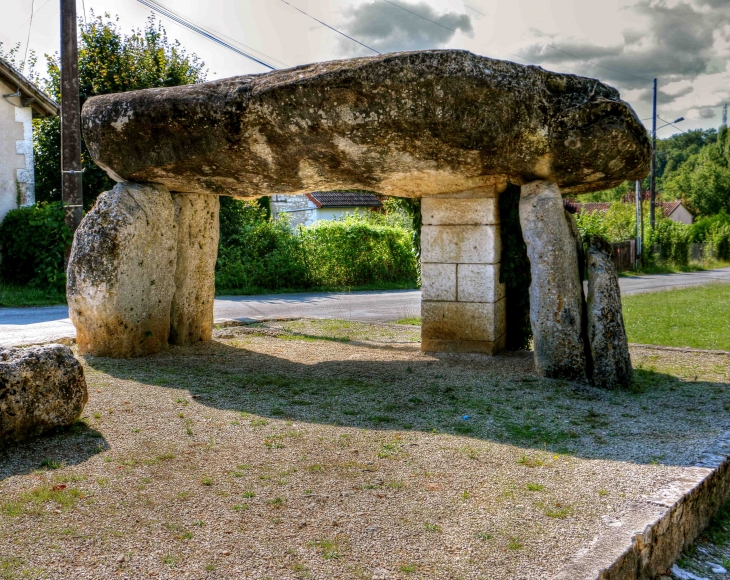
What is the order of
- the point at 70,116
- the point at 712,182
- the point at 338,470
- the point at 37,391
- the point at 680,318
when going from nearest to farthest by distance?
the point at 338,470, the point at 37,391, the point at 70,116, the point at 680,318, the point at 712,182

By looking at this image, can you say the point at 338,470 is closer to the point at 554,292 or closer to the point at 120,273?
the point at 554,292

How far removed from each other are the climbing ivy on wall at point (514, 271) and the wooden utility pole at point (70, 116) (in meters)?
7.42

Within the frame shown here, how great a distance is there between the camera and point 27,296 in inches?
552

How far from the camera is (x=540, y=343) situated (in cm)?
691

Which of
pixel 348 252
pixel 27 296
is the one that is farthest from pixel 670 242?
pixel 27 296

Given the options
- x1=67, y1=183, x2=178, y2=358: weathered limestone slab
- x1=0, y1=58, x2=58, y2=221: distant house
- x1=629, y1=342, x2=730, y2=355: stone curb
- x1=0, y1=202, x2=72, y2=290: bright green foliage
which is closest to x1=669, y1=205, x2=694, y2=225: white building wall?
x1=0, y1=58, x2=58, y2=221: distant house

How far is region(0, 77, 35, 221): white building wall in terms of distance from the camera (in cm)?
1670

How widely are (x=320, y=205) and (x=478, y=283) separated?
2298 centimetres

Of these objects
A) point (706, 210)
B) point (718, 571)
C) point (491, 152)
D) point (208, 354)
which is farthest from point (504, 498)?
point (706, 210)

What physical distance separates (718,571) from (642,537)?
2.19 feet

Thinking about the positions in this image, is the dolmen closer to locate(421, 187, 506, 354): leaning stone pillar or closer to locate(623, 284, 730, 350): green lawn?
locate(421, 187, 506, 354): leaning stone pillar

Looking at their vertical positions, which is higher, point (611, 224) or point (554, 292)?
point (611, 224)

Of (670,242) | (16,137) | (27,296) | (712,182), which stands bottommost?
(27,296)

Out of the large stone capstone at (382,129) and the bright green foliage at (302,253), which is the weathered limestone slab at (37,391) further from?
the bright green foliage at (302,253)
